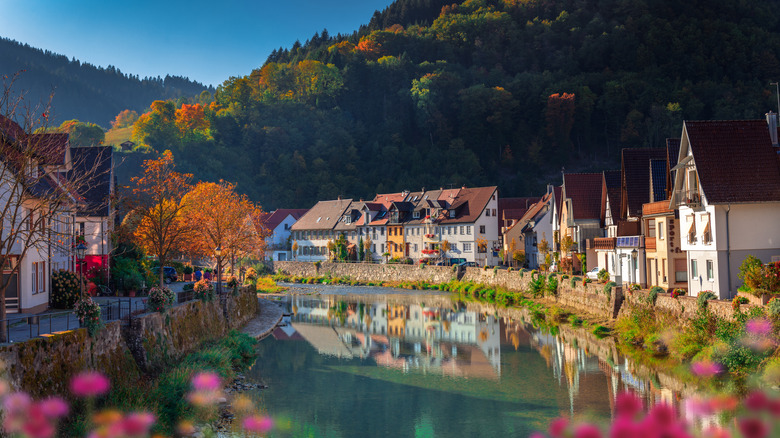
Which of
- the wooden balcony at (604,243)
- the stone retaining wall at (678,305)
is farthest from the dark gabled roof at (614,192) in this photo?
the stone retaining wall at (678,305)

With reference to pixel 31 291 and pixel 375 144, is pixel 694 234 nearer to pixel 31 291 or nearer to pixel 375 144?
pixel 31 291

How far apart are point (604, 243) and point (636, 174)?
17.9 ft

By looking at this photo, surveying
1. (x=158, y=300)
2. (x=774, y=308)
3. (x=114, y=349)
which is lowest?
(x=114, y=349)

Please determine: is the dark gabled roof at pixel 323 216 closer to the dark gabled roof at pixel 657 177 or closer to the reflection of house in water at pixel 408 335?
the reflection of house in water at pixel 408 335

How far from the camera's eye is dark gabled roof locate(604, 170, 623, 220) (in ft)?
161

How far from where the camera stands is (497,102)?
144 m

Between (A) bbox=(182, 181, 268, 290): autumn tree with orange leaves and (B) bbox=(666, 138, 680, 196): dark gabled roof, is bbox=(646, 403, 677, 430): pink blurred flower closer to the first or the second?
(B) bbox=(666, 138, 680, 196): dark gabled roof

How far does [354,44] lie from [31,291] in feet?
539

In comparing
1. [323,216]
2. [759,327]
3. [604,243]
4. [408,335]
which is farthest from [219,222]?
[323,216]

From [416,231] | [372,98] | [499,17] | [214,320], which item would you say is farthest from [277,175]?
[214,320]

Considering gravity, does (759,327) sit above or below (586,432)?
below

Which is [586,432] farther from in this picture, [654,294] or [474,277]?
[474,277]

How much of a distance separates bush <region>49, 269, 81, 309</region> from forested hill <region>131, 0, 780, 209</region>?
94.1m

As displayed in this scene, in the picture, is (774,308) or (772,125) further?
(772,125)
